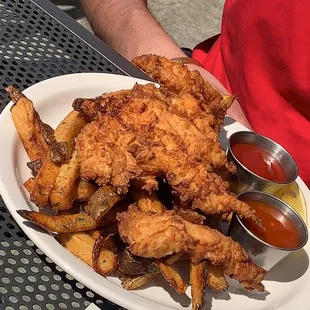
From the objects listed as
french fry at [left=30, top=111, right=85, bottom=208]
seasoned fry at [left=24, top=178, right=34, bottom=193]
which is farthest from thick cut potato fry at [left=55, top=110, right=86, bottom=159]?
seasoned fry at [left=24, top=178, right=34, bottom=193]

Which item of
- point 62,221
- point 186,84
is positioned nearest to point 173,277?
point 62,221

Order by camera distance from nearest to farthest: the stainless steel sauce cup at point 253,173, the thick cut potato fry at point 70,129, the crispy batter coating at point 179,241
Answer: the crispy batter coating at point 179,241 → the thick cut potato fry at point 70,129 → the stainless steel sauce cup at point 253,173

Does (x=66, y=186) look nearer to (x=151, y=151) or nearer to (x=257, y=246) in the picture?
(x=151, y=151)

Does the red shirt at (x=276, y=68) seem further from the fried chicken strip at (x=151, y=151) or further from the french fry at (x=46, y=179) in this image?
the french fry at (x=46, y=179)

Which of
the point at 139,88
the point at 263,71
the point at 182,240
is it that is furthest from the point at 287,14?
the point at 182,240

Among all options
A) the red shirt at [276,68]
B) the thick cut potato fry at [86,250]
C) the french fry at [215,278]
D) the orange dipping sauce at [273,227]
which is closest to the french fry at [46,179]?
the thick cut potato fry at [86,250]
